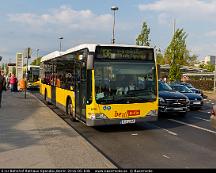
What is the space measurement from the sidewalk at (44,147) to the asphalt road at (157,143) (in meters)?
0.54

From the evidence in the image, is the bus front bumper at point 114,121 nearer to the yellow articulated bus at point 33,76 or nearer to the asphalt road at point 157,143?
the asphalt road at point 157,143

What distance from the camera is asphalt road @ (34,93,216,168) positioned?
25.8 ft

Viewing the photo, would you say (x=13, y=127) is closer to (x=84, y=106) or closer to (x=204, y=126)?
(x=84, y=106)

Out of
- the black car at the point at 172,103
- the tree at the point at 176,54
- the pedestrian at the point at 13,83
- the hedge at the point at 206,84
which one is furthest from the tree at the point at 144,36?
the black car at the point at 172,103

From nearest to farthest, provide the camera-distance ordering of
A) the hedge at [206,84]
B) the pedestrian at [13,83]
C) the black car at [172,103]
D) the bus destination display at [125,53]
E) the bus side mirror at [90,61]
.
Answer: the bus side mirror at [90,61] < the bus destination display at [125,53] < the black car at [172,103] < the pedestrian at [13,83] < the hedge at [206,84]

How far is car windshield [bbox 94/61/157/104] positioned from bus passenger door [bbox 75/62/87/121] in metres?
0.75

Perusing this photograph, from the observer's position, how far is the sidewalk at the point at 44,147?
718cm

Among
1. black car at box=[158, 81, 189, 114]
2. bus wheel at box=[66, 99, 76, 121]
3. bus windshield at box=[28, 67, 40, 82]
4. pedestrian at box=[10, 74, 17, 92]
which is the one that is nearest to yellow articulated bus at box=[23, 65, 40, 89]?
bus windshield at box=[28, 67, 40, 82]

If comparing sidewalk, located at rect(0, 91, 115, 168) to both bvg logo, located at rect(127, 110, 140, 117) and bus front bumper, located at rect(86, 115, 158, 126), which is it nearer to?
bus front bumper, located at rect(86, 115, 158, 126)

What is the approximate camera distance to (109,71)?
11.6m

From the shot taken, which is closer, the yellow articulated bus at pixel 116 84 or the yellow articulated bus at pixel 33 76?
the yellow articulated bus at pixel 116 84

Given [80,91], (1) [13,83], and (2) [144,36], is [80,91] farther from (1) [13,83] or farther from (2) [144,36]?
(2) [144,36]

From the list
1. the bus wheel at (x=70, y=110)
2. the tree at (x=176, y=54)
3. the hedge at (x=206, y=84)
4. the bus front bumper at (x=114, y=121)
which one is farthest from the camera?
the hedge at (x=206, y=84)

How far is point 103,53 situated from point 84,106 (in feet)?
6.11
